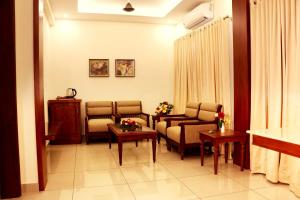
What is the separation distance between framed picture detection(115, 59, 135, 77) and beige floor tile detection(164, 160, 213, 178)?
10.6 feet

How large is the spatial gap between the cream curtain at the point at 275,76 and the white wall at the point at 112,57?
11.9ft

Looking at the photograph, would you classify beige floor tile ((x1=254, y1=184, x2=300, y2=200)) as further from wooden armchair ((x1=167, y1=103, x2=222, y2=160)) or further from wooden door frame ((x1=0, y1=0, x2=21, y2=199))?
wooden door frame ((x1=0, y1=0, x2=21, y2=199))

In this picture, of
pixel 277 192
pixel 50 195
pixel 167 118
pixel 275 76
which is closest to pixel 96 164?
pixel 50 195

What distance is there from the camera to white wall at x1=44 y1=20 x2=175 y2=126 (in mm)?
6582

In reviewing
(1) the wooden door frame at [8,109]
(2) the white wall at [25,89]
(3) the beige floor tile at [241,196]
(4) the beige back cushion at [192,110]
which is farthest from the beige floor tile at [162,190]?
(4) the beige back cushion at [192,110]

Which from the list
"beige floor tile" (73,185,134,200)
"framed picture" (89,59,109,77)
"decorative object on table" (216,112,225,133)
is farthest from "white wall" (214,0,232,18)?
"beige floor tile" (73,185,134,200)

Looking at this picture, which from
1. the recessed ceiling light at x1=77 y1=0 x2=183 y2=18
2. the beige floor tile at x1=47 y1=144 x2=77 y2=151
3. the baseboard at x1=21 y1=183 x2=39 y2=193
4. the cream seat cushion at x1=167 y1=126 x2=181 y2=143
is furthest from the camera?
the recessed ceiling light at x1=77 y1=0 x2=183 y2=18

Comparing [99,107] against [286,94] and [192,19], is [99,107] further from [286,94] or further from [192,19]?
[286,94]

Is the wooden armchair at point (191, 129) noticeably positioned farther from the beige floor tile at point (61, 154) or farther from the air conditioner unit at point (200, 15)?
the beige floor tile at point (61, 154)

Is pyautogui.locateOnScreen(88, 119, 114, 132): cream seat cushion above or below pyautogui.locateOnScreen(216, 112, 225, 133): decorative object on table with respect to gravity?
below

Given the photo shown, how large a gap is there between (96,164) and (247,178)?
2.35m

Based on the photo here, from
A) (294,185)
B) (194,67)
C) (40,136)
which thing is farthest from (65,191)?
(194,67)

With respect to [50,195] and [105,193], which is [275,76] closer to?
[105,193]

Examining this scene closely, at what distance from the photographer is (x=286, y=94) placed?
11.0ft
